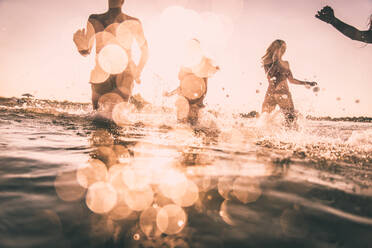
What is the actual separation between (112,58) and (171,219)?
5590mm

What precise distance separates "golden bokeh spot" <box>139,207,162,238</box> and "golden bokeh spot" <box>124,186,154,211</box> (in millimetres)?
56

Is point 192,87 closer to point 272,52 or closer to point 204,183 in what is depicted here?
point 272,52

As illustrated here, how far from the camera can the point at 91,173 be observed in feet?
5.63

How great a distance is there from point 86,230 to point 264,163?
2.04 meters

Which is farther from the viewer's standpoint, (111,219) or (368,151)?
(368,151)

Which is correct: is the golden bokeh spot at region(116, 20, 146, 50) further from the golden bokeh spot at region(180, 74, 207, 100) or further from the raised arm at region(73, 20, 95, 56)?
the golden bokeh spot at region(180, 74, 207, 100)

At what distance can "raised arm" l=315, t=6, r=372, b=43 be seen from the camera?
3.60 metres

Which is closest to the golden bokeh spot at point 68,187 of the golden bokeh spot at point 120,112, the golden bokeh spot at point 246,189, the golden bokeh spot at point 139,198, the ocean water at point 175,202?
the ocean water at point 175,202

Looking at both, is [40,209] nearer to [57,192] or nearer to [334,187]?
[57,192]

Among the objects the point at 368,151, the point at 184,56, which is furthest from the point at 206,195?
the point at 184,56

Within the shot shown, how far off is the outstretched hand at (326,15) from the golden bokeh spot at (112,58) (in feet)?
15.6

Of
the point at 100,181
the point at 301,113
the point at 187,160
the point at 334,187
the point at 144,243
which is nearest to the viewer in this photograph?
the point at 144,243

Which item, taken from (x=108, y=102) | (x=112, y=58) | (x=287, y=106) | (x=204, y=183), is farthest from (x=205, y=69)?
(x=204, y=183)

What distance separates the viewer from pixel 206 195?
1.42 meters
